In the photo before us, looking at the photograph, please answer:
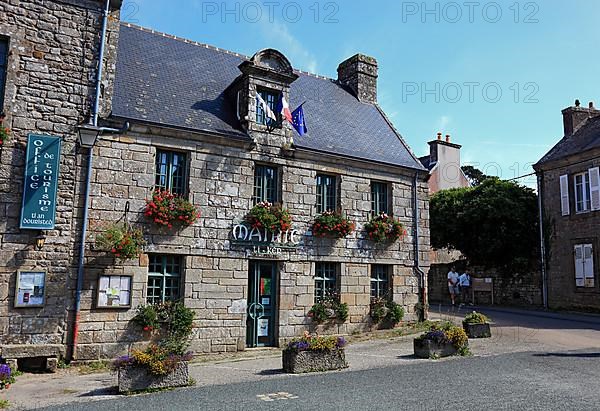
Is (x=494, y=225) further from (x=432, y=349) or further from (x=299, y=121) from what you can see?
(x=432, y=349)

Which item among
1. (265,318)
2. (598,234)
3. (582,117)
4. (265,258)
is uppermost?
(582,117)

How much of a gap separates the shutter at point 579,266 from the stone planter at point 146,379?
1581cm

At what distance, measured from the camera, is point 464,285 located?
20.4m

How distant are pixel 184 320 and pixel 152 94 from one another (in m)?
4.86

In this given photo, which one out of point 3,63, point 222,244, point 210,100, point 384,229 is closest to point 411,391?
point 222,244

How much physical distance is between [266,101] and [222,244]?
12.0 ft

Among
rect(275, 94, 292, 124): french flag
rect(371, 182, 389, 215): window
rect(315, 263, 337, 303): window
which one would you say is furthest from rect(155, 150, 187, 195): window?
rect(371, 182, 389, 215): window

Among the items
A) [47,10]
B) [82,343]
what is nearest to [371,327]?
[82,343]

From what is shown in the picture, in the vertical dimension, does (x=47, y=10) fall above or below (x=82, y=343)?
above

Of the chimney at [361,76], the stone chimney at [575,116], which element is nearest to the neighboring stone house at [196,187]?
the chimney at [361,76]

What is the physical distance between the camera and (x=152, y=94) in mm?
11375

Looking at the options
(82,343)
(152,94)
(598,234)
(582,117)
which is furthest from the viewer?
(582,117)

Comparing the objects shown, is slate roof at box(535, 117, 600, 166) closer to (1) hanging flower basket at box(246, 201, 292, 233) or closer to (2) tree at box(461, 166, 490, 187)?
(1) hanging flower basket at box(246, 201, 292, 233)

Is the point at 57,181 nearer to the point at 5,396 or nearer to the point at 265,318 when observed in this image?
the point at 5,396
